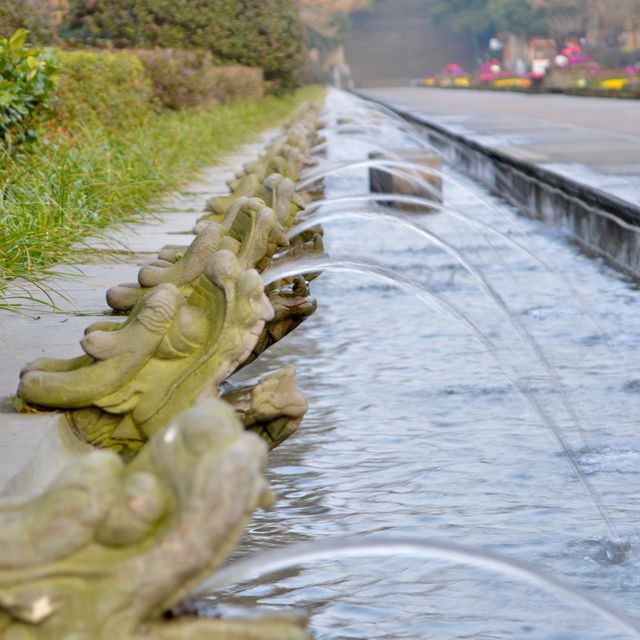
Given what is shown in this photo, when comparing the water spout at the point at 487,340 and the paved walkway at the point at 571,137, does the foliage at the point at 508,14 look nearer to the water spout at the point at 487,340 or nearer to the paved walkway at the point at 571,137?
the paved walkway at the point at 571,137

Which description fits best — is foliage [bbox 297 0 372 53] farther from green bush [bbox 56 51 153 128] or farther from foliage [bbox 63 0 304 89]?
green bush [bbox 56 51 153 128]

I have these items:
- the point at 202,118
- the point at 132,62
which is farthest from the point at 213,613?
the point at 202,118

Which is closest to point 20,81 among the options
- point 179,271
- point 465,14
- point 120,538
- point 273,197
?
point 273,197

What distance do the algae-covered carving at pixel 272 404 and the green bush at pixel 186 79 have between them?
12.1 metres

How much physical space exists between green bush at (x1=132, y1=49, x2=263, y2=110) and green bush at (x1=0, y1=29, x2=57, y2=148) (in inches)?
291

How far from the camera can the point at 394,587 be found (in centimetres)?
313

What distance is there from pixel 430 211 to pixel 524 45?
7079 centimetres

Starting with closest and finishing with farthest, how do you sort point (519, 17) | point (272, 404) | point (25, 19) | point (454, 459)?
point (272, 404), point (454, 459), point (25, 19), point (519, 17)

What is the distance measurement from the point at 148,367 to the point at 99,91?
8.22 metres

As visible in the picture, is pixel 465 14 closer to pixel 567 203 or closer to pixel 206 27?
pixel 206 27

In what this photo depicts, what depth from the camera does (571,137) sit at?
14656mm

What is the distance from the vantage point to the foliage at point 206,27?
21.5m

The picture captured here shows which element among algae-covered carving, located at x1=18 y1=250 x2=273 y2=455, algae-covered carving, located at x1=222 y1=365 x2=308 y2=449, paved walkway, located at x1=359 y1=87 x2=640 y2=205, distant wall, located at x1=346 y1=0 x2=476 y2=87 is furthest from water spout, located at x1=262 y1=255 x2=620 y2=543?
distant wall, located at x1=346 y1=0 x2=476 y2=87

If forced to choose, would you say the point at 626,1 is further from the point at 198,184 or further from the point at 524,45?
A: the point at 198,184
